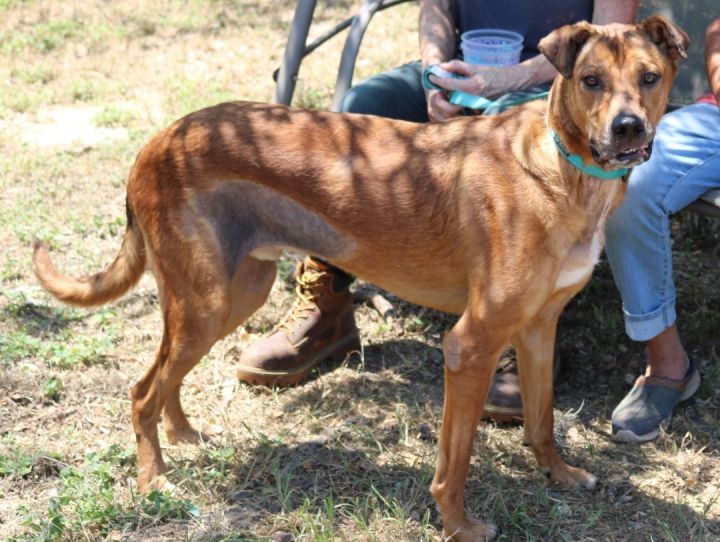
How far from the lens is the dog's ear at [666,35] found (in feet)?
9.46

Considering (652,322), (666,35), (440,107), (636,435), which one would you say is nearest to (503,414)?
(636,435)

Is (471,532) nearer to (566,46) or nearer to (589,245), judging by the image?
(589,245)

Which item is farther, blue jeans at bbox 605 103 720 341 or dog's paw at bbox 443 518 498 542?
blue jeans at bbox 605 103 720 341

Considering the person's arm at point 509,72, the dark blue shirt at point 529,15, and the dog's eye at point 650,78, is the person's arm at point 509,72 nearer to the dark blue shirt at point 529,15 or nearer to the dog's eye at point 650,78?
the dark blue shirt at point 529,15

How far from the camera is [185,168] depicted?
3146 mm

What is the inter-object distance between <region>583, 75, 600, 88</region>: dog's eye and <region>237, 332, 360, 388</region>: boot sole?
1833 mm

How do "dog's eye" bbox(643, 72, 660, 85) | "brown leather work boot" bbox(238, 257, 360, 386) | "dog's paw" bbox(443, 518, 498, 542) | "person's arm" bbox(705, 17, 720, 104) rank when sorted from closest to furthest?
1. "dog's eye" bbox(643, 72, 660, 85)
2. "dog's paw" bbox(443, 518, 498, 542)
3. "person's arm" bbox(705, 17, 720, 104)
4. "brown leather work boot" bbox(238, 257, 360, 386)

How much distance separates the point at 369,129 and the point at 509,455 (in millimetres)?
1345

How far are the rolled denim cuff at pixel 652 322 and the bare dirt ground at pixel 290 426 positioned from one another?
42cm

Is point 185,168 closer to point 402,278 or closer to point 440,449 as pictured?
point 402,278

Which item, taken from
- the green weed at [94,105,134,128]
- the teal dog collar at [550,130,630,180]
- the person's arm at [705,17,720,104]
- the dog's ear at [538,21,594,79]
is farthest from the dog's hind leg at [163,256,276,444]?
the green weed at [94,105,134,128]

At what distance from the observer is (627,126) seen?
2.72 metres

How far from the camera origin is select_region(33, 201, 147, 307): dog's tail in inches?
135

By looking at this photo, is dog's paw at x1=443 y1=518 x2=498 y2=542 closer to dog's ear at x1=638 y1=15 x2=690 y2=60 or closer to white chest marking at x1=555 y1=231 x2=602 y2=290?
white chest marking at x1=555 y1=231 x2=602 y2=290
